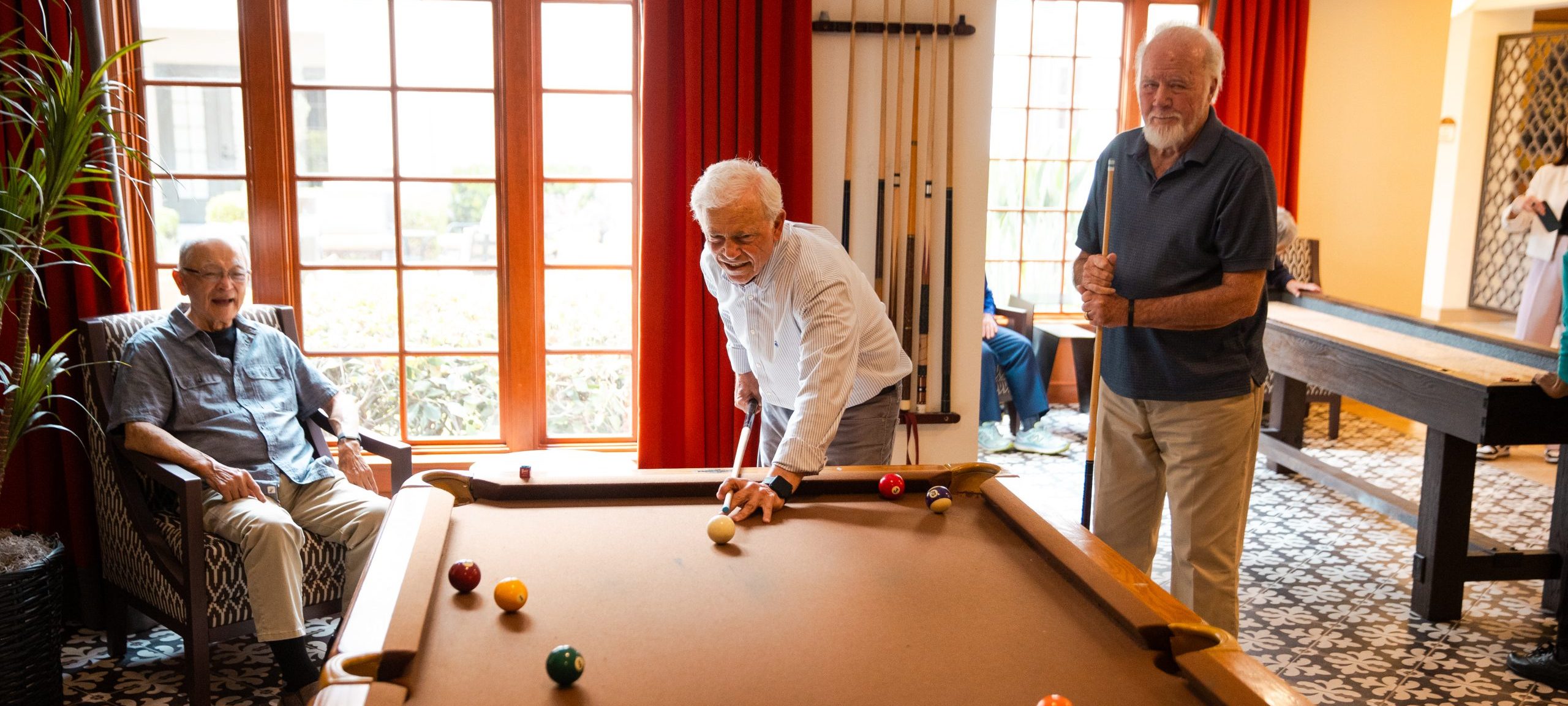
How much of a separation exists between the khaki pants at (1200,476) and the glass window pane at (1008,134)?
363 centimetres

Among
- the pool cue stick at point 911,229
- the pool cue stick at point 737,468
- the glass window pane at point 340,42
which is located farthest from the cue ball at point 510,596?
the glass window pane at point 340,42

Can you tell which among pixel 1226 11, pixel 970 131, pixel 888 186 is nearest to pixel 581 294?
pixel 888 186

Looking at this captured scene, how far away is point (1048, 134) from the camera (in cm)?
613

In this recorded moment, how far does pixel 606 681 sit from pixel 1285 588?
2859 mm

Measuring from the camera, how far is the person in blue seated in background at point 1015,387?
17.4ft

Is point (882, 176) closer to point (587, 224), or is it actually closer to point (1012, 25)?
point (587, 224)

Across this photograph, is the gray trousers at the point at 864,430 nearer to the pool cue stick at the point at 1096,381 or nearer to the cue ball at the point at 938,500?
the pool cue stick at the point at 1096,381

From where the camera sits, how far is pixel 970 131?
3.62 metres

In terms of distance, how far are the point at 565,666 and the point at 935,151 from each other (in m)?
2.59

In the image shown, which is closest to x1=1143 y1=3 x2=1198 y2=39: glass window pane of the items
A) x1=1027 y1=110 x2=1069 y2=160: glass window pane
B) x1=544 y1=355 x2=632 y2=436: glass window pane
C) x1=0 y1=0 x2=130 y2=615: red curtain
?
x1=1027 y1=110 x2=1069 y2=160: glass window pane

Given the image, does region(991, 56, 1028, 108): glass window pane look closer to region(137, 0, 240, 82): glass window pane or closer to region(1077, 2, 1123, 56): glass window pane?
region(1077, 2, 1123, 56): glass window pane

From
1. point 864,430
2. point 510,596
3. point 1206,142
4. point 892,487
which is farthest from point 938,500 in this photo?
point 1206,142

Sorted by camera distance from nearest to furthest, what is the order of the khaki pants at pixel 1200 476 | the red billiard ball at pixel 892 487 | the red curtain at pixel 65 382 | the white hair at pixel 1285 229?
the red billiard ball at pixel 892 487
the khaki pants at pixel 1200 476
the red curtain at pixel 65 382
the white hair at pixel 1285 229

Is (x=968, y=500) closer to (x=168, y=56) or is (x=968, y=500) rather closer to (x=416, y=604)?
(x=416, y=604)
